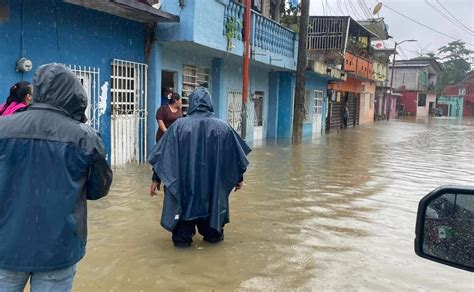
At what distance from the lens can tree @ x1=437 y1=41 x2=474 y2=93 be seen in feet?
232

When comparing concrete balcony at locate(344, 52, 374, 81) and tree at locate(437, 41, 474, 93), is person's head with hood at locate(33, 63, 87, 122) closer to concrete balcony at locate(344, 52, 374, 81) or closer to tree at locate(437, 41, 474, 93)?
concrete balcony at locate(344, 52, 374, 81)

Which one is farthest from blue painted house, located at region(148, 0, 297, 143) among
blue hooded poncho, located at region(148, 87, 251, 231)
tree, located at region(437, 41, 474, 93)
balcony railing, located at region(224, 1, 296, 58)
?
tree, located at region(437, 41, 474, 93)

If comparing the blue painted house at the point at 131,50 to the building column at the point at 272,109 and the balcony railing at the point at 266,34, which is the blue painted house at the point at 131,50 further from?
the building column at the point at 272,109

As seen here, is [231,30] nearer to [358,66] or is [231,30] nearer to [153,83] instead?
[153,83]

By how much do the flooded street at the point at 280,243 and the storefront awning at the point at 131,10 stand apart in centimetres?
289

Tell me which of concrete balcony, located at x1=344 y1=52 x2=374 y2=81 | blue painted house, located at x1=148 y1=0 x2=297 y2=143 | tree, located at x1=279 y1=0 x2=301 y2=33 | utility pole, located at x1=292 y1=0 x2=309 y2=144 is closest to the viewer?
blue painted house, located at x1=148 y1=0 x2=297 y2=143

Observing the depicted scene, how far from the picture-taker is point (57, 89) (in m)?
2.43

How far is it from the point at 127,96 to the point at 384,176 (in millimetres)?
5605

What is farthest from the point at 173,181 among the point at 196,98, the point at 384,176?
the point at 384,176

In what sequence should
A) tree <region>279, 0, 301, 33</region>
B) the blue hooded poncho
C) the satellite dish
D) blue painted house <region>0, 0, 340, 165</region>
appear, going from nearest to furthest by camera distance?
the blue hooded poncho, blue painted house <region>0, 0, 340, 165</region>, tree <region>279, 0, 301, 33</region>, the satellite dish

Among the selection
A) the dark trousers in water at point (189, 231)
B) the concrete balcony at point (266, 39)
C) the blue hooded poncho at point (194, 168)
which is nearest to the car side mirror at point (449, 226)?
the blue hooded poncho at point (194, 168)

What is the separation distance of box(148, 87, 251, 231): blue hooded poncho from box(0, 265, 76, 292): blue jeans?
7.11 ft

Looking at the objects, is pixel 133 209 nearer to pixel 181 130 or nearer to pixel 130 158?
pixel 181 130

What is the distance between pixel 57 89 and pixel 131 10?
20.4ft
